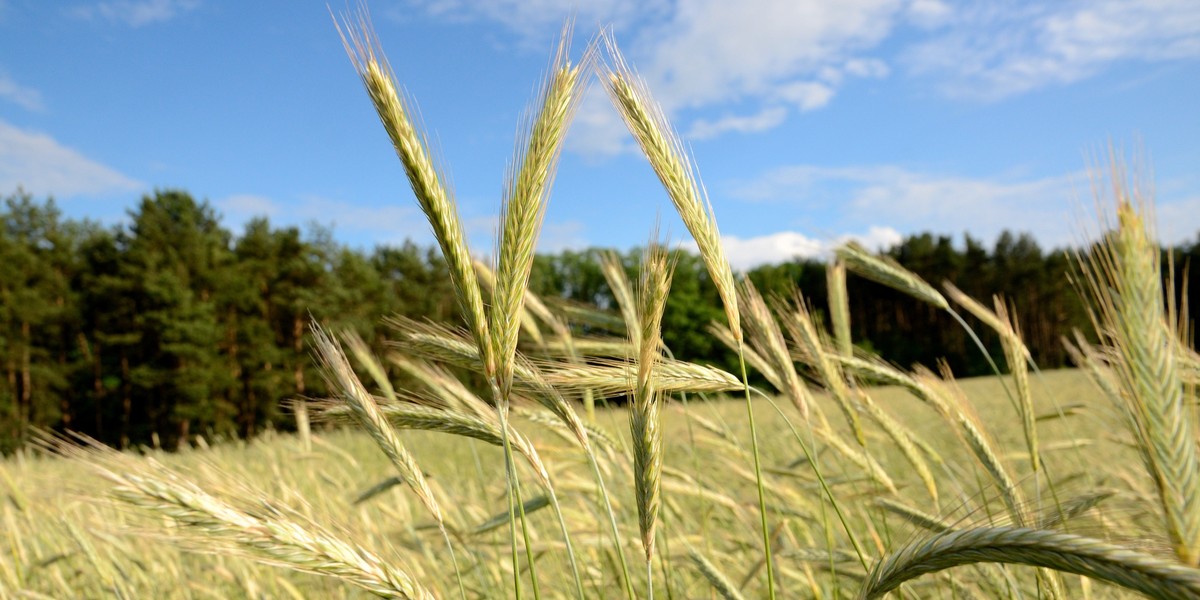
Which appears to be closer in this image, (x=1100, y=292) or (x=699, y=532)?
(x=1100, y=292)

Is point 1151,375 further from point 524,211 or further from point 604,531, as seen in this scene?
point 604,531

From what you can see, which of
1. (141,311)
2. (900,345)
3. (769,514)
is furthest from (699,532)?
(900,345)

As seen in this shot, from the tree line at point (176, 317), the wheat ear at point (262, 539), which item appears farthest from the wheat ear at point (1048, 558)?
the tree line at point (176, 317)

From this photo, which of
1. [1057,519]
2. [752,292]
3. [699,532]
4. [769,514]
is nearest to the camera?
[1057,519]

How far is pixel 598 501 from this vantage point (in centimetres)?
265

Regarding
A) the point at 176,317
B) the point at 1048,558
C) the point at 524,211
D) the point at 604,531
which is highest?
the point at 176,317

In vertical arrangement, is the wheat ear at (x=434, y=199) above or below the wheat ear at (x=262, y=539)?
above

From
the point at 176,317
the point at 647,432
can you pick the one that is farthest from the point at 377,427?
the point at 176,317

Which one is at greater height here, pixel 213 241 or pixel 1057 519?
pixel 213 241

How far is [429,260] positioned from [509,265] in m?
28.1

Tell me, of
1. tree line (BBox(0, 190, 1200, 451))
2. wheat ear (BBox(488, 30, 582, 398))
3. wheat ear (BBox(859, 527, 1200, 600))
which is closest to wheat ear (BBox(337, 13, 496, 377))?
wheat ear (BBox(488, 30, 582, 398))

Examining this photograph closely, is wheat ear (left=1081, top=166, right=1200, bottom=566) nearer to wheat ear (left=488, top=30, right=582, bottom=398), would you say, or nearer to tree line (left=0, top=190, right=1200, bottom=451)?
wheat ear (left=488, top=30, right=582, bottom=398)

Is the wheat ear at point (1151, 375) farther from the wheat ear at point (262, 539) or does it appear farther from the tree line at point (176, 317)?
the tree line at point (176, 317)

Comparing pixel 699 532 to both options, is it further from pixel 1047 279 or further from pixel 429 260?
pixel 1047 279
